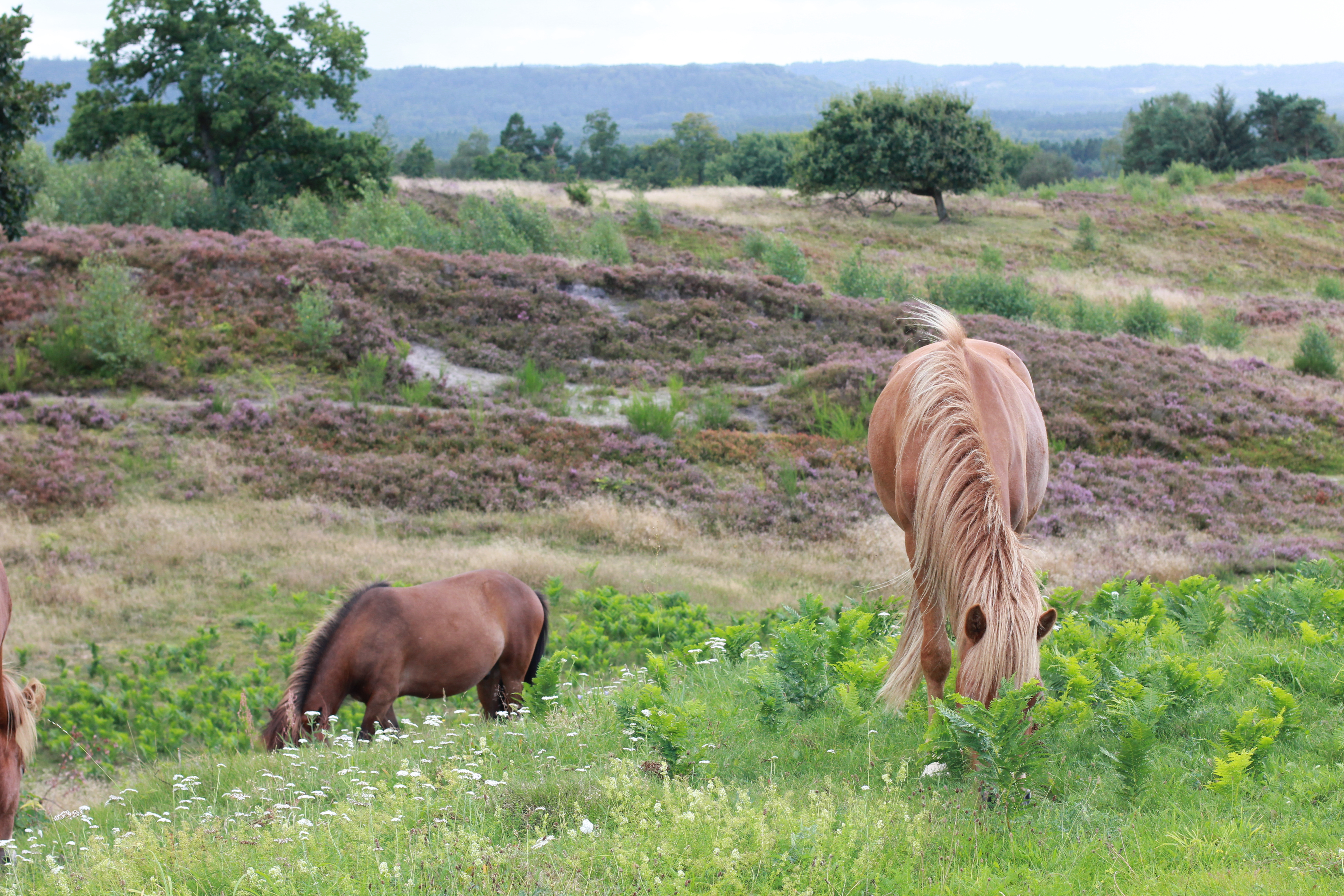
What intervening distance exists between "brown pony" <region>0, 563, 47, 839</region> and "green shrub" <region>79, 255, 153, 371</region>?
12.3 m

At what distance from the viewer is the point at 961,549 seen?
3988mm

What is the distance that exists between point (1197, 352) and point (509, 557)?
58.2 feet

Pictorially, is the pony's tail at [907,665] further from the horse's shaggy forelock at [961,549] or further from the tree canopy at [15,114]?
the tree canopy at [15,114]

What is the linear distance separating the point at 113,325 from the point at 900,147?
3633 cm

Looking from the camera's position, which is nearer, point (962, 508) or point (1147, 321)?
point (962, 508)

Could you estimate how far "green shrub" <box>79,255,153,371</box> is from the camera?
15.3 metres

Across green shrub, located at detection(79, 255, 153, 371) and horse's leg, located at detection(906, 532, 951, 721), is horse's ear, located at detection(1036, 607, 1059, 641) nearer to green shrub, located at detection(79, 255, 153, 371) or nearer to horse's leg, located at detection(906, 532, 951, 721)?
horse's leg, located at detection(906, 532, 951, 721)

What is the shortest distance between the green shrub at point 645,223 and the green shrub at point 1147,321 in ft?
55.8

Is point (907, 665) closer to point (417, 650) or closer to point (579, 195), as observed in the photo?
point (417, 650)

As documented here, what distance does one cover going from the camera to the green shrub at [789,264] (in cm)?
2609

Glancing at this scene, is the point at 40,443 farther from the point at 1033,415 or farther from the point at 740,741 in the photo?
the point at 1033,415

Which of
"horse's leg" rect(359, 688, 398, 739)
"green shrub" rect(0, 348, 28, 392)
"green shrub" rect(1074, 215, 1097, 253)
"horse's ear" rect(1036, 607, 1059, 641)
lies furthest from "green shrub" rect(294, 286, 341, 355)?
"green shrub" rect(1074, 215, 1097, 253)

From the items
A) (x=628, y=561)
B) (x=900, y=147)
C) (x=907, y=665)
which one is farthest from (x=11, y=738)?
(x=900, y=147)

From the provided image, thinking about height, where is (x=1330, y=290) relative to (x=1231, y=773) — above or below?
above
